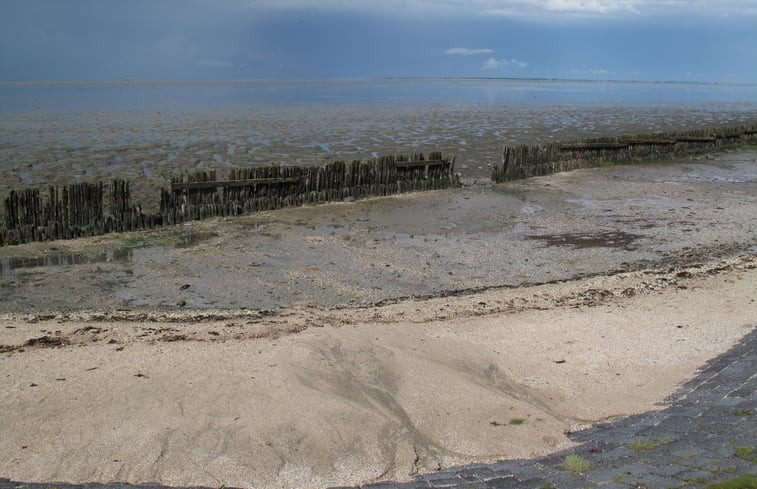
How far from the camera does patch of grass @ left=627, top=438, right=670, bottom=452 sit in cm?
513

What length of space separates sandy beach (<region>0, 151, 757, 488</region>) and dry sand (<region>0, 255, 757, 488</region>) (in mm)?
23

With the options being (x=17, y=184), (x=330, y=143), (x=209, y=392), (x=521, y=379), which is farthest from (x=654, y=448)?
(x=330, y=143)

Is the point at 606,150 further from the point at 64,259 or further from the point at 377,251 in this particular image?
the point at 64,259

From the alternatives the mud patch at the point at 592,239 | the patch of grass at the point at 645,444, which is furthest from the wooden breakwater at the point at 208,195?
the patch of grass at the point at 645,444

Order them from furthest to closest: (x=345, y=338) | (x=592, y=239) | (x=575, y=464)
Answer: (x=592, y=239) < (x=345, y=338) < (x=575, y=464)

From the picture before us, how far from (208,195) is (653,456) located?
11505 millimetres

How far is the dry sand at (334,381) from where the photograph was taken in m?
5.16

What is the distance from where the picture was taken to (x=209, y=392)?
6.05 meters

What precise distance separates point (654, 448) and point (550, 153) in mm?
17950

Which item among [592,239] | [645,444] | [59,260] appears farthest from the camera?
[592,239]

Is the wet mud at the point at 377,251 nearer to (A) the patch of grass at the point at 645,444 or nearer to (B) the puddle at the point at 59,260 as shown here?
(B) the puddle at the point at 59,260

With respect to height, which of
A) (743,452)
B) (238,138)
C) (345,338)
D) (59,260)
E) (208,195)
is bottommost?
(59,260)

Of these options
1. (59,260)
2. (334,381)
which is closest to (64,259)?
(59,260)

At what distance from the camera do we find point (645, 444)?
521 centimetres
